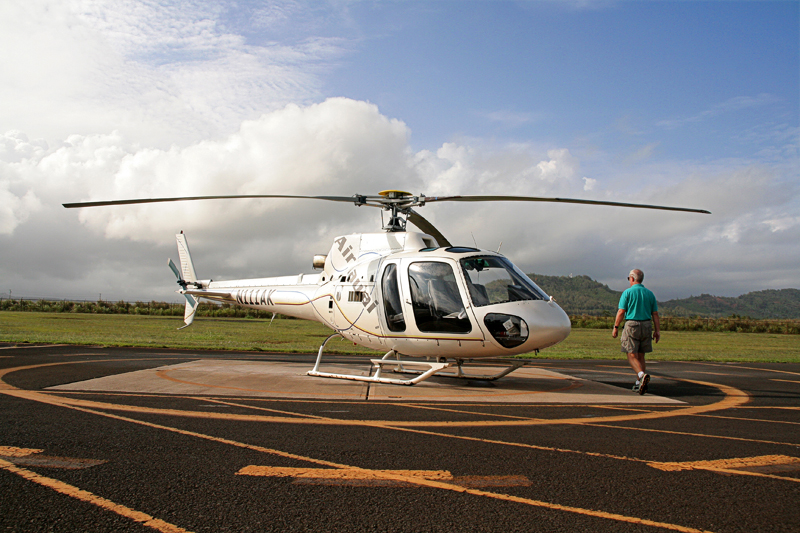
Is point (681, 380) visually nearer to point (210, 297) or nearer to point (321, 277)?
point (321, 277)

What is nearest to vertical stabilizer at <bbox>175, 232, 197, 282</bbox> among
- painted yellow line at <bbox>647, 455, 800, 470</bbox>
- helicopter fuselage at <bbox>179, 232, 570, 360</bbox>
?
helicopter fuselage at <bbox>179, 232, 570, 360</bbox>

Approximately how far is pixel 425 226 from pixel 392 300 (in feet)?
9.61

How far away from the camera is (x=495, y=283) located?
9.10m

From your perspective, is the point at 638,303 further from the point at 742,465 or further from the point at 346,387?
the point at 346,387

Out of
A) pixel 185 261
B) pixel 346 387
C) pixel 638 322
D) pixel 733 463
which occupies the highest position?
pixel 185 261

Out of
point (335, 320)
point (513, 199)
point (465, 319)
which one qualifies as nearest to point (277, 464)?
point (465, 319)

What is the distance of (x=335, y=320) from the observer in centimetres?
1137

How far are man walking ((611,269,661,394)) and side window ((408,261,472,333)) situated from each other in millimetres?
3016

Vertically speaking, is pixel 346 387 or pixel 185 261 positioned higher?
pixel 185 261

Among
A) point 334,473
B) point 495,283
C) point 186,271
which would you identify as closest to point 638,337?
point 495,283

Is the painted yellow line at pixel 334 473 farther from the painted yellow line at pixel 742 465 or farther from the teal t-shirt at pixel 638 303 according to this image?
the teal t-shirt at pixel 638 303

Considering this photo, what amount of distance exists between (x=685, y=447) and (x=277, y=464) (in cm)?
431

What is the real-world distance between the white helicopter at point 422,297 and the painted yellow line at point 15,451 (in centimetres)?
556

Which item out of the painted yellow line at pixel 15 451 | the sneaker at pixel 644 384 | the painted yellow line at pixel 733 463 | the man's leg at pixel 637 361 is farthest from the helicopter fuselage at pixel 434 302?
the painted yellow line at pixel 15 451
